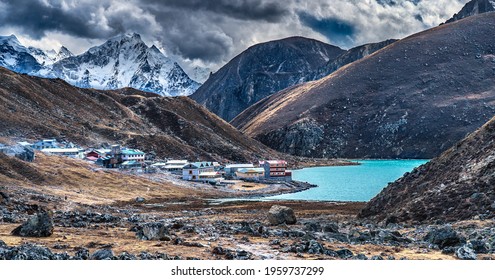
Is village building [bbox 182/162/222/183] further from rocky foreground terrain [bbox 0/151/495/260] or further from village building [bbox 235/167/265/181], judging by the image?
rocky foreground terrain [bbox 0/151/495/260]

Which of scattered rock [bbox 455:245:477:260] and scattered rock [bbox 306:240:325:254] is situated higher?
scattered rock [bbox 455:245:477:260]

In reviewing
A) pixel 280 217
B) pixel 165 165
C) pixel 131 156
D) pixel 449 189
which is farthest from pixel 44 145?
pixel 449 189

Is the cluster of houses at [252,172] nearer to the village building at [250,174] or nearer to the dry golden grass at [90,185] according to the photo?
the village building at [250,174]

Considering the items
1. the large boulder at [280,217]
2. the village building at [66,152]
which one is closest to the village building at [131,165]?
the village building at [66,152]

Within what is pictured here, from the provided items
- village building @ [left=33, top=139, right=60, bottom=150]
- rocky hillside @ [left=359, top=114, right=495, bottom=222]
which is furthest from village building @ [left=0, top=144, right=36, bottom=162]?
rocky hillside @ [left=359, top=114, right=495, bottom=222]
